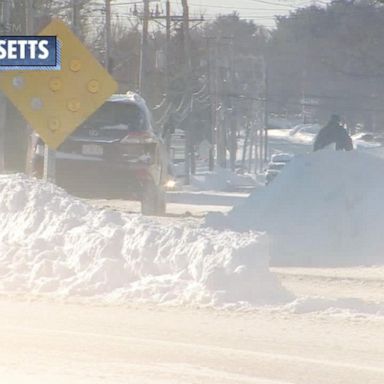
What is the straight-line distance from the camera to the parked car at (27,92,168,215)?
777 inches

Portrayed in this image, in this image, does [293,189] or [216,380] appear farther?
[293,189]

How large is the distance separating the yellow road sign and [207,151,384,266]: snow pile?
7.40ft

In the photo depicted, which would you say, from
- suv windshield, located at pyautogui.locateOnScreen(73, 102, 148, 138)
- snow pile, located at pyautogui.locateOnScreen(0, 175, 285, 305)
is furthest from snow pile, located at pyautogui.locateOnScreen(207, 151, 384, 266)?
snow pile, located at pyautogui.locateOnScreen(0, 175, 285, 305)

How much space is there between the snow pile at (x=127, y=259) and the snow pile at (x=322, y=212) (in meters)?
3.92

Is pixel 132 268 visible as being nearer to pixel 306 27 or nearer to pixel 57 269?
pixel 57 269

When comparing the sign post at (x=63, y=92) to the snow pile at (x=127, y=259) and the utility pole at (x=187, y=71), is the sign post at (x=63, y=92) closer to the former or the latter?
the snow pile at (x=127, y=259)

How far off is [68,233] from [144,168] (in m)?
7.52

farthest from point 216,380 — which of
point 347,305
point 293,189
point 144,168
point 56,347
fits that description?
point 144,168

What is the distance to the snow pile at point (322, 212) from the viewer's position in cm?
1616

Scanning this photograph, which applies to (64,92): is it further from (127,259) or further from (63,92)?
(127,259)

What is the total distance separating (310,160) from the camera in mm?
18234

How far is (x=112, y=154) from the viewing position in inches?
776

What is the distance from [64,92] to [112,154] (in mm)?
3485

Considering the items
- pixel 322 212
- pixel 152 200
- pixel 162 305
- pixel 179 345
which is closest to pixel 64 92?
pixel 322 212
